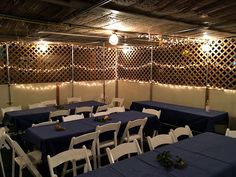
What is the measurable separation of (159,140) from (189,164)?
68 cm

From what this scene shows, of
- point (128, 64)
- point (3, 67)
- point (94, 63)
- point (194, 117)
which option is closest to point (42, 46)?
point (3, 67)

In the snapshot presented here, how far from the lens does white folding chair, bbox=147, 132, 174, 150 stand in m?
2.54

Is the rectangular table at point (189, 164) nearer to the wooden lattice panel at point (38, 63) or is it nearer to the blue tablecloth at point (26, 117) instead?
the blue tablecloth at point (26, 117)

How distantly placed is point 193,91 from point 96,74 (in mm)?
3383

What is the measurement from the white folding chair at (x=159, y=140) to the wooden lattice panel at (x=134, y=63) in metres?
4.30

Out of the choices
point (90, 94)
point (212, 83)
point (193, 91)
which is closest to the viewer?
point (212, 83)

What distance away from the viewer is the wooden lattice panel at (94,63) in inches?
279

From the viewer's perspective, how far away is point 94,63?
750cm

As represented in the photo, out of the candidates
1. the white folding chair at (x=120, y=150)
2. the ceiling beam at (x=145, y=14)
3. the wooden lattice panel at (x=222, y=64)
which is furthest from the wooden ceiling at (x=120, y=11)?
the wooden lattice panel at (x=222, y=64)

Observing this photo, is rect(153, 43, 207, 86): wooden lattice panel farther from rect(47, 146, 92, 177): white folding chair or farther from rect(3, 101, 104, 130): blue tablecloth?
rect(47, 146, 92, 177): white folding chair

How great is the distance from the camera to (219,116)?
14.0 ft

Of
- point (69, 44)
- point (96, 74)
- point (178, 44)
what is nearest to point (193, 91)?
point (178, 44)

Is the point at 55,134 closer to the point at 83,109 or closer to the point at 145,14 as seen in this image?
the point at 83,109

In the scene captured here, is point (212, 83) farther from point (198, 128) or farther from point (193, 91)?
point (198, 128)
